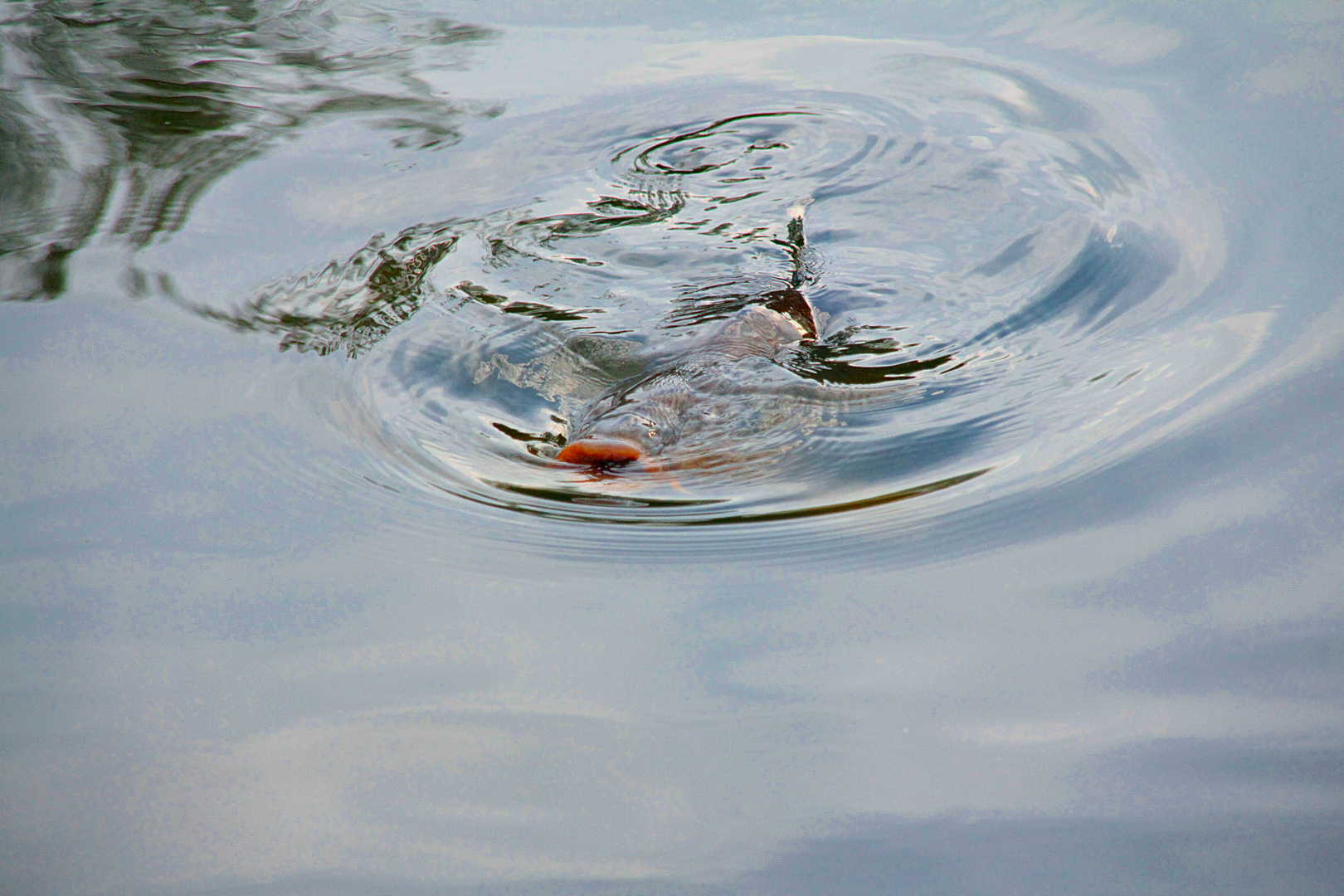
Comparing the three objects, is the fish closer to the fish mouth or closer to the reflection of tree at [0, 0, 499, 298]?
the fish mouth

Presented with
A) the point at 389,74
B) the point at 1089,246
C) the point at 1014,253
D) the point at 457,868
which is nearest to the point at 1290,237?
the point at 1089,246

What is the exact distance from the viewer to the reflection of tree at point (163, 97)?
15.5 ft

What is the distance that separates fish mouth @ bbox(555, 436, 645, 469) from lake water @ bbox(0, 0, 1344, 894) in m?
0.07

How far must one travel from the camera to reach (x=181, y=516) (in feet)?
9.25

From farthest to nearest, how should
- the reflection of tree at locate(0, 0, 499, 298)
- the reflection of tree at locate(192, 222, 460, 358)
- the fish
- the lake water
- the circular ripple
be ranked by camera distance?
the reflection of tree at locate(0, 0, 499, 298) < the reflection of tree at locate(192, 222, 460, 358) < the fish < the circular ripple < the lake water

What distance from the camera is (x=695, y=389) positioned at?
160 inches

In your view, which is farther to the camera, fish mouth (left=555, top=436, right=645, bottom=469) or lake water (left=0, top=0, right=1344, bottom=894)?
fish mouth (left=555, top=436, right=645, bottom=469)

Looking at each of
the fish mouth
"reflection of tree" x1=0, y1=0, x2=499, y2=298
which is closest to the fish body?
the fish mouth

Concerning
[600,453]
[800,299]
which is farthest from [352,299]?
[800,299]

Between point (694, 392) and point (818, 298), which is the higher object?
point (818, 298)

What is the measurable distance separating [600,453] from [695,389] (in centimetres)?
92

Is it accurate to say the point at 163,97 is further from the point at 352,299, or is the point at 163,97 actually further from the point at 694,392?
the point at 694,392

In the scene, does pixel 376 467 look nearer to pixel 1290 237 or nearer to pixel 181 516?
pixel 181 516

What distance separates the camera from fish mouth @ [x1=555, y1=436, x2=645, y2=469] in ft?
10.6
